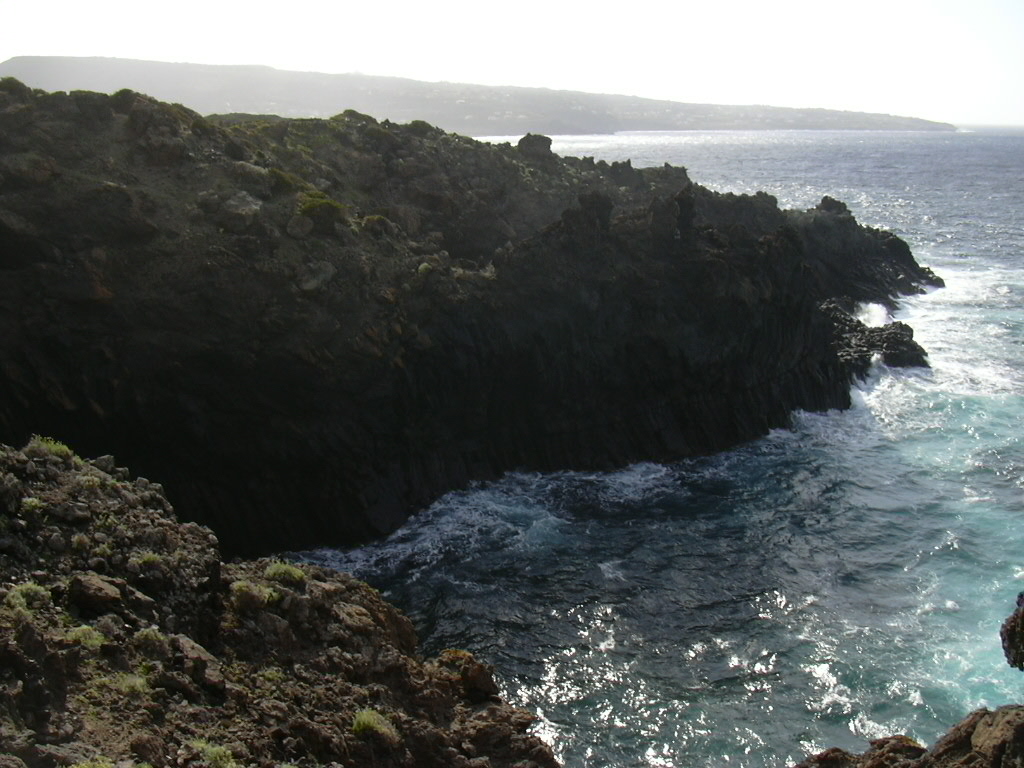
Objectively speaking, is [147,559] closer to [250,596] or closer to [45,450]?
[250,596]

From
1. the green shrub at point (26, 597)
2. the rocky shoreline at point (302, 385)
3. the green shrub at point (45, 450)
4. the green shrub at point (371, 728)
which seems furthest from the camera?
the green shrub at point (45, 450)

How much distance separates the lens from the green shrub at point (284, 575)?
15906mm

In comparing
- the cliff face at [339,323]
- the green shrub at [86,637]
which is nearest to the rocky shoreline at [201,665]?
the green shrub at [86,637]

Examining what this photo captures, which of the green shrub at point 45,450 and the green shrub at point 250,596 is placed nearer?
the green shrub at point 250,596

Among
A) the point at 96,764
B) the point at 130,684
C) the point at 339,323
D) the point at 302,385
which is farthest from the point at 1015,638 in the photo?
the point at 339,323

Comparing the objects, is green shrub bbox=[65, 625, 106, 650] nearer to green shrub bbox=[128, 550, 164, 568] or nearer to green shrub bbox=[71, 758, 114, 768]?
green shrub bbox=[128, 550, 164, 568]

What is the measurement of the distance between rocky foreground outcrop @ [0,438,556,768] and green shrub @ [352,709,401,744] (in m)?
0.03

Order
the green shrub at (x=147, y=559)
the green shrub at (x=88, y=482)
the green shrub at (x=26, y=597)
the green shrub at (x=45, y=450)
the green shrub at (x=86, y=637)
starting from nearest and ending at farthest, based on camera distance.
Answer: the green shrub at (x=26, y=597) → the green shrub at (x=86, y=637) → the green shrub at (x=147, y=559) → the green shrub at (x=88, y=482) → the green shrub at (x=45, y=450)

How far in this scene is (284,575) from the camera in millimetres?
15969

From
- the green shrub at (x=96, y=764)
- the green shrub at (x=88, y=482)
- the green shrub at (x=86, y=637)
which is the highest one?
the green shrub at (x=88, y=482)

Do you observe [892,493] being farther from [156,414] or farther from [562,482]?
[156,414]

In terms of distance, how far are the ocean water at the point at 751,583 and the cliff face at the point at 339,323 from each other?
192cm

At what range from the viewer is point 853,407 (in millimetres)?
42219

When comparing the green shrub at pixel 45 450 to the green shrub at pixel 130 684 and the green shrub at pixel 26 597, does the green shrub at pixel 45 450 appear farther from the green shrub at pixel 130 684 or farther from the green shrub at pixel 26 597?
the green shrub at pixel 130 684
